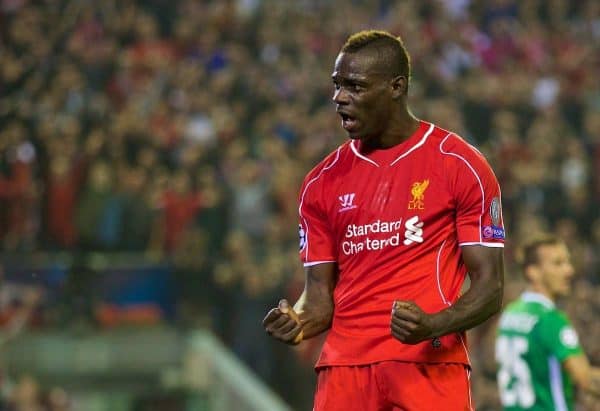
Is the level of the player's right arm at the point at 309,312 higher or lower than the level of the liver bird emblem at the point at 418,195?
lower

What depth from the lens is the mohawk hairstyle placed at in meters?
4.61

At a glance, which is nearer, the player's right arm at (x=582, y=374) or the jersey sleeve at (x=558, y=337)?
the player's right arm at (x=582, y=374)

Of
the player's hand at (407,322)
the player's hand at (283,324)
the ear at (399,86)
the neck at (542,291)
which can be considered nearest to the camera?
the player's hand at (407,322)

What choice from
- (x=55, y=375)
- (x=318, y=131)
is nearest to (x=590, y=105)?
(x=318, y=131)

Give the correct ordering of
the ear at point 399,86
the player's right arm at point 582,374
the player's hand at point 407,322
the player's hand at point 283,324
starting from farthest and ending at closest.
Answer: the player's right arm at point 582,374, the ear at point 399,86, the player's hand at point 283,324, the player's hand at point 407,322

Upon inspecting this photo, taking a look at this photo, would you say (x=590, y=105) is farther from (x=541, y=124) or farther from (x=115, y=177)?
(x=115, y=177)

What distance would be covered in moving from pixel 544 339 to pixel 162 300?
19.8 feet

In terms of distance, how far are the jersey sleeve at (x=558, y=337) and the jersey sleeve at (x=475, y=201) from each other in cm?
240

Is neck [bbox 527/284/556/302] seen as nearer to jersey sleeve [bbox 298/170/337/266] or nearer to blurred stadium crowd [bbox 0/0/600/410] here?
jersey sleeve [bbox 298/170/337/266]

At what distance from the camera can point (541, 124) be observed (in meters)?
15.1

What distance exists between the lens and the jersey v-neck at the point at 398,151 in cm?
474

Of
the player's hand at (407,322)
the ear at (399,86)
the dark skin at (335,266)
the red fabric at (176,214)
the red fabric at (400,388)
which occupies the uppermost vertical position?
the red fabric at (176,214)

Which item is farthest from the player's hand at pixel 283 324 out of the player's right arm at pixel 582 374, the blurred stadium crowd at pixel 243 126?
the blurred stadium crowd at pixel 243 126

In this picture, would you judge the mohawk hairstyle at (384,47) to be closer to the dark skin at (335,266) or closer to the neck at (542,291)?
the dark skin at (335,266)
